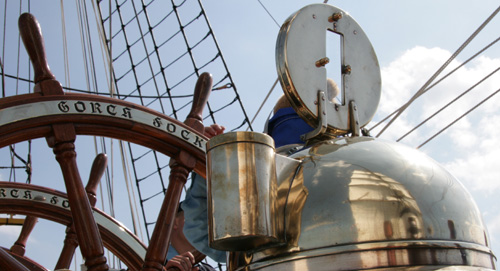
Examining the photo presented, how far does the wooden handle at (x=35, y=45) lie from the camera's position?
1319 millimetres

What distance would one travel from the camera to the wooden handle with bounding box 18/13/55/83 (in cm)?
132

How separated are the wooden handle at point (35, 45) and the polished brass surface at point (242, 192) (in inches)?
36.9

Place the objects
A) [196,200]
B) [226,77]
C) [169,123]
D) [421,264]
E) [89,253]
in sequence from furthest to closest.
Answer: [226,77], [169,123], [89,253], [196,200], [421,264]

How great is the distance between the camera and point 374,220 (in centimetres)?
47

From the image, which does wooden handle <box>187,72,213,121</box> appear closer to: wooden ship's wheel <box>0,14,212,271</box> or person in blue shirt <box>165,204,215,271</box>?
wooden ship's wheel <box>0,14,212,271</box>

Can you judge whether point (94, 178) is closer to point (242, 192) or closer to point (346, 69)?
point (346, 69)

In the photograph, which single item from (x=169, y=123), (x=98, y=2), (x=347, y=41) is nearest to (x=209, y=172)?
(x=347, y=41)

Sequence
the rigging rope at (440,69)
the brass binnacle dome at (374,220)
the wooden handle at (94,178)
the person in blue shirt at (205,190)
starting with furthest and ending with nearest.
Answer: the rigging rope at (440,69), the wooden handle at (94,178), the person in blue shirt at (205,190), the brass binnacle dome at (374,220)

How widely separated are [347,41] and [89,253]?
762 millimetres

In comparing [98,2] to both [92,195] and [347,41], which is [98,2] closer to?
[92,195]

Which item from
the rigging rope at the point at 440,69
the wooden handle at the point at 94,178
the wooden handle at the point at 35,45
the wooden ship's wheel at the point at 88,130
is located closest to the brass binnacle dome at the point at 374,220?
the wooden ship's wheel at the point at 88,130

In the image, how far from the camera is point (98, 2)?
538cm

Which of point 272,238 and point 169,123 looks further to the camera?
point 169,123

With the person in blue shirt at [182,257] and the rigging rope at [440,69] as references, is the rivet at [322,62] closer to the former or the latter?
the person in blue shirt at [182,257]
